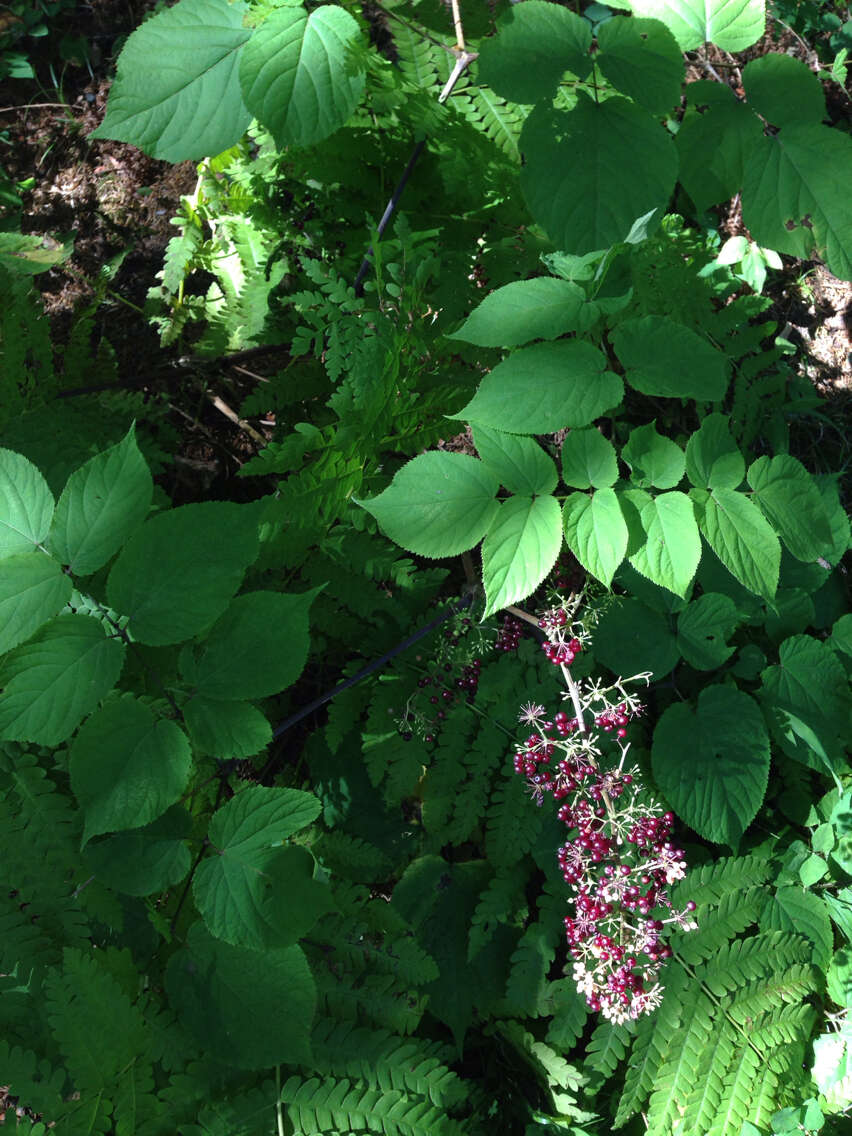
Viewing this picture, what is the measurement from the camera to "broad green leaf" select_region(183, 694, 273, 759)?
182 cm

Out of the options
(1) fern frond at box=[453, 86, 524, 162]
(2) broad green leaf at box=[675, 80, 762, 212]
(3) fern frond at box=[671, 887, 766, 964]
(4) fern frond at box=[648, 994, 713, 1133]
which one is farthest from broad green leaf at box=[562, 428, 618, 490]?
(4) fern frond at box=[648, 994, 713, 1133]

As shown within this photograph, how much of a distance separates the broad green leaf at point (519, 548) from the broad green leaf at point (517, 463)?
0.13 feet

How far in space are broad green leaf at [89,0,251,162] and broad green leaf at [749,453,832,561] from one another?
1766mm

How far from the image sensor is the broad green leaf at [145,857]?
191cm

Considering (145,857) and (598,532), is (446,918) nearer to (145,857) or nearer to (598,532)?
(145,857)

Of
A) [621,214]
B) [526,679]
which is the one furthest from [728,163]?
[526,679]

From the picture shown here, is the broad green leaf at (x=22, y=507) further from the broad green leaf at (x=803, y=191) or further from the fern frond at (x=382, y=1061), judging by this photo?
the broad green leaf at (x=803, y=191)

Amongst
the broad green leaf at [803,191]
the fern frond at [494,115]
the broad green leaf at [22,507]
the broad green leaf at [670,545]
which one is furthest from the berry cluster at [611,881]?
the fern frond at [494,115]

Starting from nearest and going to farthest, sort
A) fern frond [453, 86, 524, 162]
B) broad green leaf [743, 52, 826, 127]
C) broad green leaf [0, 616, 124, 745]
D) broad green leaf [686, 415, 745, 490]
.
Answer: broad green leaf [0, 616, 124, 745], broad green leaf [686, 415, 745, 490], broad green leaf [743, 52, 826, 127], fern frond [453, 86, 524, 162]

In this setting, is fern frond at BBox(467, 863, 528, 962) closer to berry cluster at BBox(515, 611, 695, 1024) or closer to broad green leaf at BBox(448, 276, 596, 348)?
berry cluster at BBox(515, 611, 695, 1024)

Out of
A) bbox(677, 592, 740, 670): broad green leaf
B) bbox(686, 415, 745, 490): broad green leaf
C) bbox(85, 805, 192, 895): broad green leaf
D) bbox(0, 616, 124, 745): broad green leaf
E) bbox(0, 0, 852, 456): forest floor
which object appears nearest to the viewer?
bbox(0, 616, 124, 745): broad green leaf

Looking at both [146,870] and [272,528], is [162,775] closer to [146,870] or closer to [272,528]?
[146,870]

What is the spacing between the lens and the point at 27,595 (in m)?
1.76

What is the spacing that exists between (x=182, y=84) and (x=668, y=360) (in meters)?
1.55
